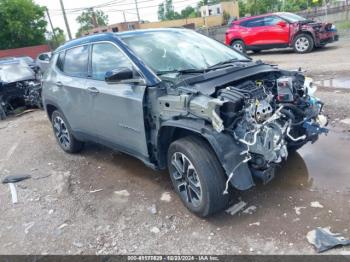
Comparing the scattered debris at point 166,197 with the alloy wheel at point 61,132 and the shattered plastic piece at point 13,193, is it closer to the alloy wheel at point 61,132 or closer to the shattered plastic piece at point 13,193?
the shattered plastic piece at point 13,193

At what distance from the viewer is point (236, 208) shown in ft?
12.4

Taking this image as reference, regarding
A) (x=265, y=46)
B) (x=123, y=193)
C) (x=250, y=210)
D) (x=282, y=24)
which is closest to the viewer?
(x=250, y=210)

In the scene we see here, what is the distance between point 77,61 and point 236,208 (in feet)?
10.2

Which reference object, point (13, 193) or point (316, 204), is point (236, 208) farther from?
point (13, 193)

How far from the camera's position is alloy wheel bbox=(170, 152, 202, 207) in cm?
360

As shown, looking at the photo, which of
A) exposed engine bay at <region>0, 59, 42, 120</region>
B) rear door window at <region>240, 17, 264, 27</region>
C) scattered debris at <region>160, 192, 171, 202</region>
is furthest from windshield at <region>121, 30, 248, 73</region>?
rear door window at <region>240, 17, 264, 27</region>

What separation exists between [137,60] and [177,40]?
2.72 ft

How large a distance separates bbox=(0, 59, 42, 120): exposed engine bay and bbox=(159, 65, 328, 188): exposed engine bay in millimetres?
8092

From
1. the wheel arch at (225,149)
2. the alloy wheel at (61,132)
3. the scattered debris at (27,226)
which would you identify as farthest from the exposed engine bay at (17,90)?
the wheel arch at (225,149)

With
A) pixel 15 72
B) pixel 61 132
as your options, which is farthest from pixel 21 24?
pixel 61 132

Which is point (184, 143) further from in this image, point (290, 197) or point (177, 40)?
point (177, 40)

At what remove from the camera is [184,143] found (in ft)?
11.8

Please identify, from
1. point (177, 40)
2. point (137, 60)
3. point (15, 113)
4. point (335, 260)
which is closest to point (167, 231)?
point (335, 260)

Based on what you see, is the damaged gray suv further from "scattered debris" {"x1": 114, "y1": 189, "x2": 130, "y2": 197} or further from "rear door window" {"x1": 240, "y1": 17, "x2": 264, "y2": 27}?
"rear door window" {"x1": 240, "y1": 17, "x2": 264, "y2": 27}
